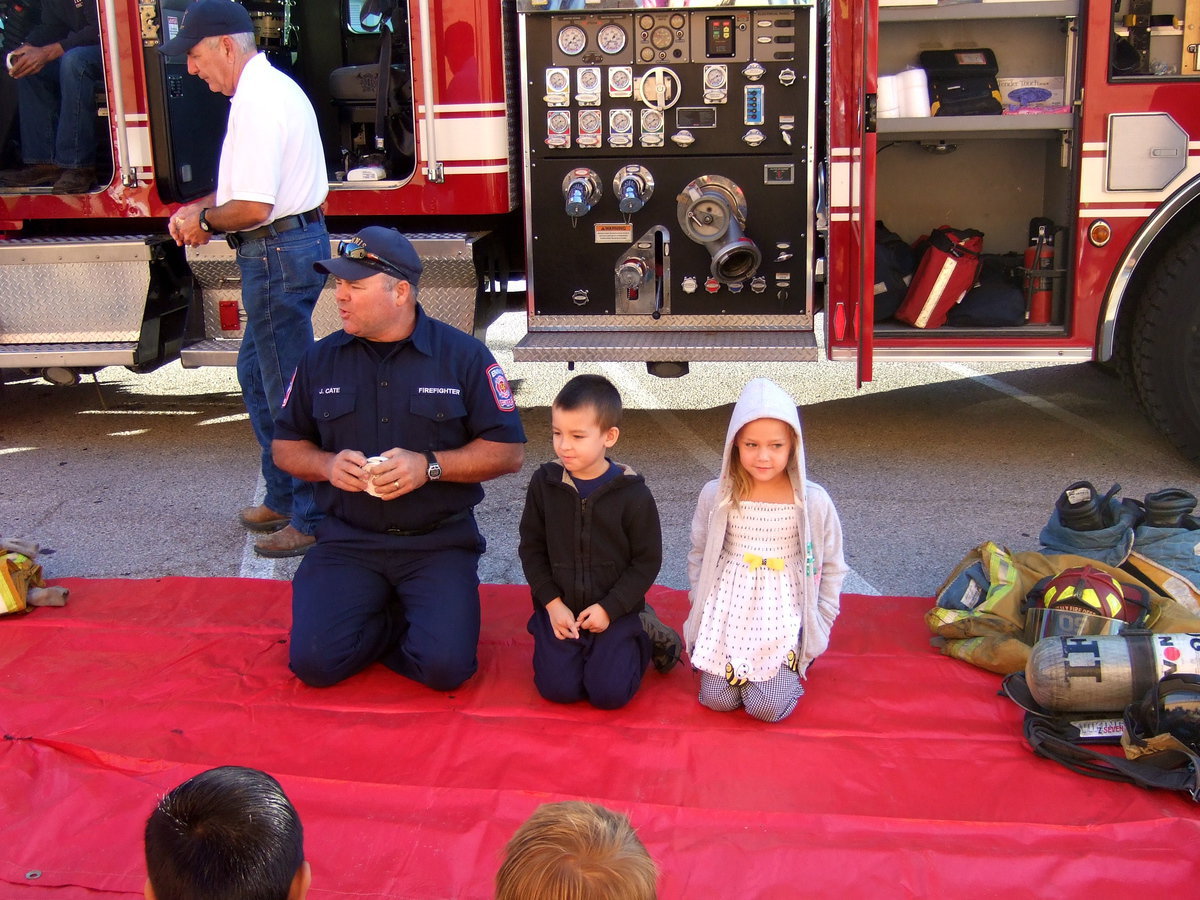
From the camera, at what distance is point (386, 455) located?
11.6ft

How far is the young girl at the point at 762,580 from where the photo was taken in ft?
11.0

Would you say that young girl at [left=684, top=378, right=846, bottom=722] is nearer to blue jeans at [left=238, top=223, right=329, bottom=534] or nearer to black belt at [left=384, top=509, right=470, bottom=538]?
black belt at [left=384, top=509, right=470, bottom=538]

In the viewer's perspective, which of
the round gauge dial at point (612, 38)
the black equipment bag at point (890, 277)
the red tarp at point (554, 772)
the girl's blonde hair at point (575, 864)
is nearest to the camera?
the girl's blonde hair at point (575, 864)

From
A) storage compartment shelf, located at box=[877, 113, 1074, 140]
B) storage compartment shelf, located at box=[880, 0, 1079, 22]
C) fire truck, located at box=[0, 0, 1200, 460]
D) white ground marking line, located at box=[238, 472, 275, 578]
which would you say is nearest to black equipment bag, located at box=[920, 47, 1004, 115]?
fire truck, located at box=[0, 0, 1200, 460]

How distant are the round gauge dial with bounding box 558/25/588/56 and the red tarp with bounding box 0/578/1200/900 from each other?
2.69 m

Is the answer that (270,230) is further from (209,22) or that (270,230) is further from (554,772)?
(554,772)

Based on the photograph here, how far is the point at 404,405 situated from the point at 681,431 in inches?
112

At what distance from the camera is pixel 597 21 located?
536 cm

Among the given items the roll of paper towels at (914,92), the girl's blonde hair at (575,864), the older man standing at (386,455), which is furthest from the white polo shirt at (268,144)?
the girl's blonde hair at (575,864)

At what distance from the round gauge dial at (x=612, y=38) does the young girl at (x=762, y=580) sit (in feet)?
8.40

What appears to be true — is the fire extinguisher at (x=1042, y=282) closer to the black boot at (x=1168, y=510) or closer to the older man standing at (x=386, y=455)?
the black boot at (x=1168, y=510)

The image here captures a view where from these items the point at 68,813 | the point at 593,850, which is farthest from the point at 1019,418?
the point at 593,850

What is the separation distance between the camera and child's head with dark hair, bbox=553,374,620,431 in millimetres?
3326

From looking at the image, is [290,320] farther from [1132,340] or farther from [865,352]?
[1132,340]
